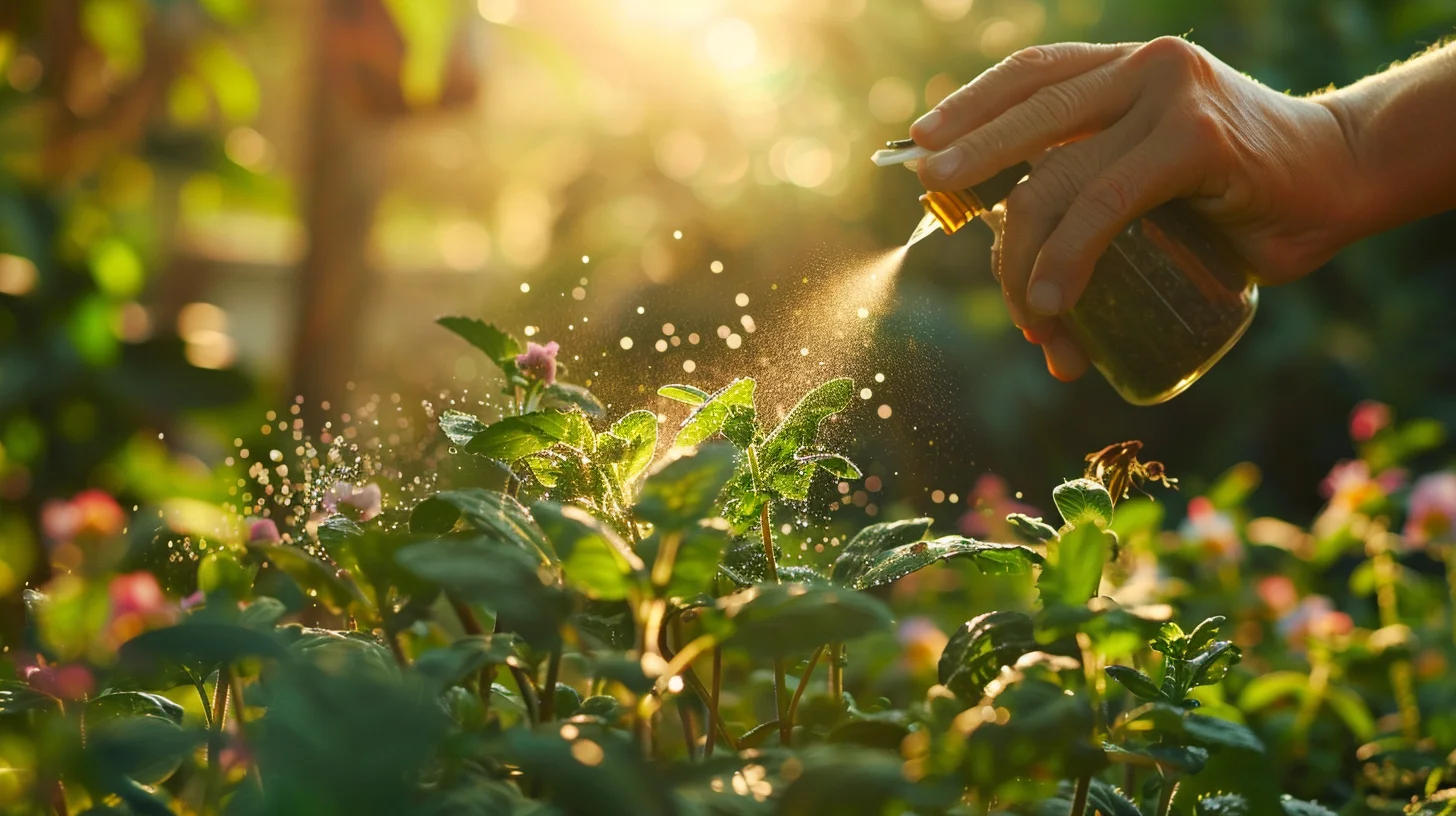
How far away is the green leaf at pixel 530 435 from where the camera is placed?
56 cm

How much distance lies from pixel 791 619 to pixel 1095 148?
23.8 inches

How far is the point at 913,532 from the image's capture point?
0.65 metres

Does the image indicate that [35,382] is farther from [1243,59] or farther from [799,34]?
[1243,59]

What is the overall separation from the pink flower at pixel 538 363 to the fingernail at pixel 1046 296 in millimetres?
394

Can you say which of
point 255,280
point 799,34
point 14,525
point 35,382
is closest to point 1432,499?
point 14,525

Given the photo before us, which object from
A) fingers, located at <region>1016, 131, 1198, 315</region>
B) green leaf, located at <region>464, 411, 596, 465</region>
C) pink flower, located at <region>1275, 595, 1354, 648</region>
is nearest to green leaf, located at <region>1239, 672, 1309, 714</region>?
pink flower, located at <region>1275, 595, 1354, 648</region>

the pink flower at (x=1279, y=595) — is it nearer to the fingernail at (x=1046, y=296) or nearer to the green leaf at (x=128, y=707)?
the fingernail at (x=1046, y=296)

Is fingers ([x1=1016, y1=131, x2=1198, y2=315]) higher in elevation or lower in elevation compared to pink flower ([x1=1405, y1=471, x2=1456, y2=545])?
higher

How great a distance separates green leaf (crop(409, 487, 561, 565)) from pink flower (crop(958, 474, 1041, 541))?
1.28 ft

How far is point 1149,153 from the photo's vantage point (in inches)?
34.2

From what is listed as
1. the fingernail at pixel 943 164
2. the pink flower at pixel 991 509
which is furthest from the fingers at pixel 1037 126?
the pink flower at pixel 991 509

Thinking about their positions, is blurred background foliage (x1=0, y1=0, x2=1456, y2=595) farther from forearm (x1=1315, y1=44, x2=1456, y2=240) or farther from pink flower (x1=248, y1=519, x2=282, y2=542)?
forearm (x1=1315, y1=44, x2=1456, y2=240)

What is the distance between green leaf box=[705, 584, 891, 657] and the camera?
Answer: 0.40 metres

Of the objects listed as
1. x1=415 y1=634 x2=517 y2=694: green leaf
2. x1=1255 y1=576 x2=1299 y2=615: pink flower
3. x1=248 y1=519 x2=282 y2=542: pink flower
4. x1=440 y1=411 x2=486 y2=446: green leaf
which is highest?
x1=440 y1=411 x2=486 y2=446: green leaf
